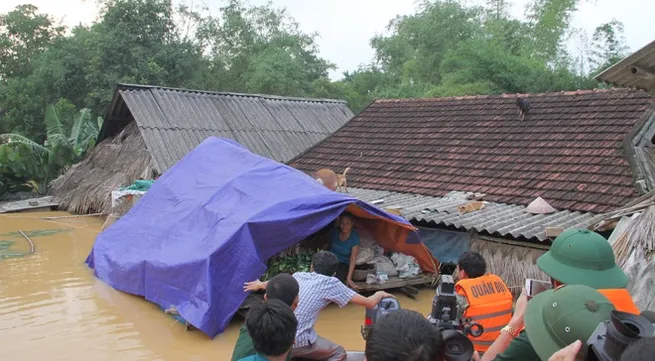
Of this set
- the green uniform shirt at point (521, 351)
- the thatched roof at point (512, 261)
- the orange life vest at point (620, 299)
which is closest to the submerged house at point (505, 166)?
the thatched roof at point (512, 261)

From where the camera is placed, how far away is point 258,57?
30.7m

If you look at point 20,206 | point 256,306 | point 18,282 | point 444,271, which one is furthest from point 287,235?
point 20,206

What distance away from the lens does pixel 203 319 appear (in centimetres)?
628

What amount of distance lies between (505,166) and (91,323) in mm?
6861

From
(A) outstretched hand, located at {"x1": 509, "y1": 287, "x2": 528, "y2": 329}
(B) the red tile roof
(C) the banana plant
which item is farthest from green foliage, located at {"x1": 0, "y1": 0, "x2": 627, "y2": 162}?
(A) outstretched hand, located at {"x1": 509, "y1": 287, "x2": 528, "y2": 329}

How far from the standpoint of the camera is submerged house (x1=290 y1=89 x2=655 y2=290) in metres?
7.77

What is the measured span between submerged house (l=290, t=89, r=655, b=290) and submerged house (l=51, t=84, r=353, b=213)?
3332 mm

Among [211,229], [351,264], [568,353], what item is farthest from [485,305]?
[211,229]

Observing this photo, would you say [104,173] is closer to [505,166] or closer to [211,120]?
[211,120]

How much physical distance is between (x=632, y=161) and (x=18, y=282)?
30.7ft

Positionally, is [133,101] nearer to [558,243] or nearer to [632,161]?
[632,161]

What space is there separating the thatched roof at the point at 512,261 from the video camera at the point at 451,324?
4277 mm

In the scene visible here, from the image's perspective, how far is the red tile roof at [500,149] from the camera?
8539mm

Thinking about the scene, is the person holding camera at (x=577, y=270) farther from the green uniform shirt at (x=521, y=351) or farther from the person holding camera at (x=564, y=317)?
the person holding camera at (x=564, y=317)
